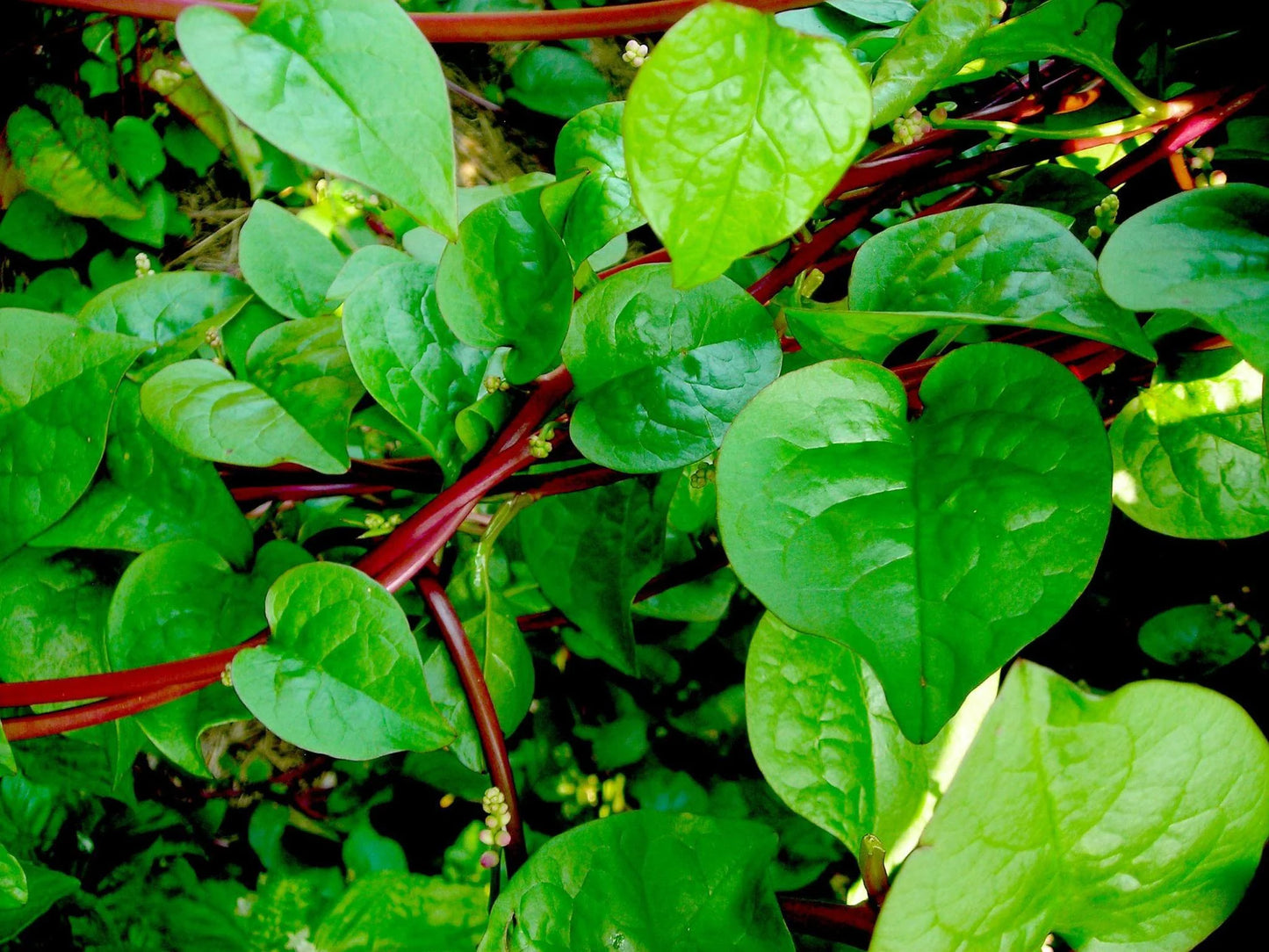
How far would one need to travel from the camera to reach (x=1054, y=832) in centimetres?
30

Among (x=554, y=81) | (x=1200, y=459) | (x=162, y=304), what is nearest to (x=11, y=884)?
(x=162, y=304)

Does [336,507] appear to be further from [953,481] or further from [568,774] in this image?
[953,481]

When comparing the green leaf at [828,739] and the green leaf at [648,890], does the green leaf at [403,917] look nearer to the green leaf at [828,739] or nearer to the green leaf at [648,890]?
the green leaf at [648,890]

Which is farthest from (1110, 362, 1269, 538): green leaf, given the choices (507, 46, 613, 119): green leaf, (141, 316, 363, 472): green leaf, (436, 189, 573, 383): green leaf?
(507, 46, 613, 119): green leaf

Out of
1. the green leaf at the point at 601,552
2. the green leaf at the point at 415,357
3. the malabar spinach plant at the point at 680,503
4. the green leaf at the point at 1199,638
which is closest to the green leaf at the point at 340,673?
the malabar spinach plant at the point at 680,503

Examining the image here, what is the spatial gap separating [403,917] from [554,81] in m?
0.89

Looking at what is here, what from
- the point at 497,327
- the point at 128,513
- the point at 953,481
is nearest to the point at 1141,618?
the point at 953,481

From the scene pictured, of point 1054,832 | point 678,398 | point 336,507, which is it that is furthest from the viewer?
point 336,507

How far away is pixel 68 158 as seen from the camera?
0.88 meters

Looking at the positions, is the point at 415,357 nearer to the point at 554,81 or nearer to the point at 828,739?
the point at 828,739

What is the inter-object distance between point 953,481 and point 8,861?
48 cm

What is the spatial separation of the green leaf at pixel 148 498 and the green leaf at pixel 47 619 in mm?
25

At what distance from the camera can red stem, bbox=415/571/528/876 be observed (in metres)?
0.47

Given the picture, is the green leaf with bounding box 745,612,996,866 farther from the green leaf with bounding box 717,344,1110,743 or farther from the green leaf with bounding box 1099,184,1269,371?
the green leaf with bounding box 1099,184,1269,371
